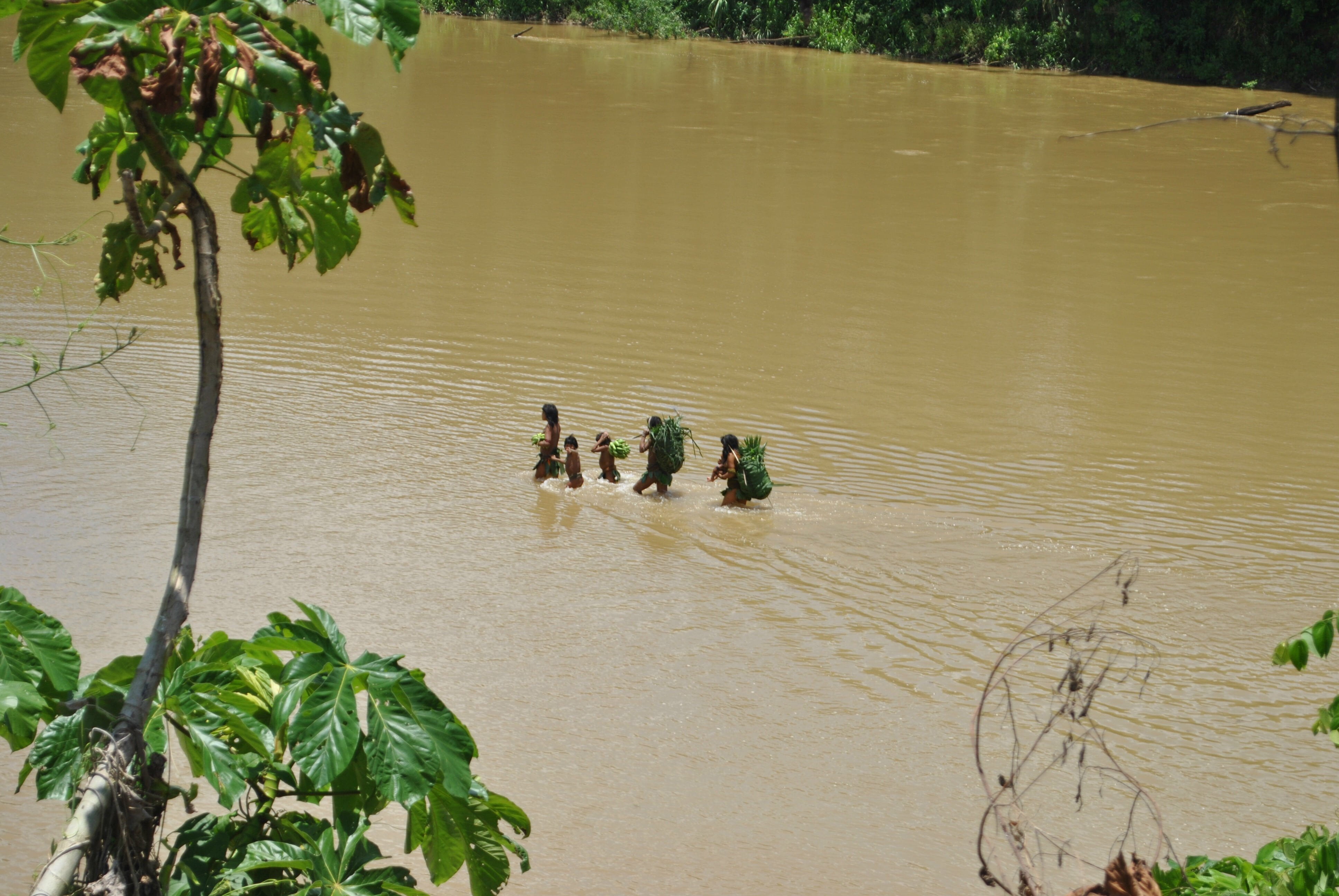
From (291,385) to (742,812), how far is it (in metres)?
6.41

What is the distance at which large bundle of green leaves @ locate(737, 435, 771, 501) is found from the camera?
857 centimetres

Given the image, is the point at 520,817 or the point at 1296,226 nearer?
the point at 520,817

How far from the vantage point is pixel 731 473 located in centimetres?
859

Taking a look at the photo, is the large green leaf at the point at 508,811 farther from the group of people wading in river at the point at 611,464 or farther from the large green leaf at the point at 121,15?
the group of people wading in river at the point at 611,464

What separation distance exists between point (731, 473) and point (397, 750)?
6.01 m

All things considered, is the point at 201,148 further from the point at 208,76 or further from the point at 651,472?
the point at 651,472

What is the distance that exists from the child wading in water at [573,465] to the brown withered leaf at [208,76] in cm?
638

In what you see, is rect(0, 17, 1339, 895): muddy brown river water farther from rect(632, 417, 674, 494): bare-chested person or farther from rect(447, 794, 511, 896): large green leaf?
rect(447, 794, 511, 896): large green leaf

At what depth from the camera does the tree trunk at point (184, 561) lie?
2.48 m

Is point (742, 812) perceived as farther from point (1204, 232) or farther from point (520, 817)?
point (1204, 232)

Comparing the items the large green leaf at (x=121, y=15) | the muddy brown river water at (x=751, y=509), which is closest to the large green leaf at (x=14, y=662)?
the large green leaf at (x=121, y=15)

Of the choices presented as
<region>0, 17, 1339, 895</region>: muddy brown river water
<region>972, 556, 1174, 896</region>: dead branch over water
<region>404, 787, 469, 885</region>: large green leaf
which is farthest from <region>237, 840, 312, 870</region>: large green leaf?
<region>972, 556, 1174, 896</region>: dead branch over water

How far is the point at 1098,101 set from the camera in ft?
91.5

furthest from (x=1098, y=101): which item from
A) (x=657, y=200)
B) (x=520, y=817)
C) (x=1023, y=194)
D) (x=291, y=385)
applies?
(x=520, y=817)
